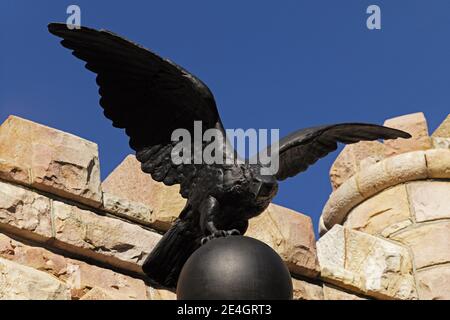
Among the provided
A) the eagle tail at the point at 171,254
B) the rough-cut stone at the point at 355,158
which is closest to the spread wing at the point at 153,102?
the eagle tail at the point at 171,254

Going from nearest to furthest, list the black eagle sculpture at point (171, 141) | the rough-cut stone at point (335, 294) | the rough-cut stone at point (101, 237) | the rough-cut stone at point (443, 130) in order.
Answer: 1. the black eagle sculpture at point (171, 141)
2. the rough-cut stone at point (101, 237)
3. the rough-cut stone at point (335, 294)
4. the rough-cut stone at point (443, 130)

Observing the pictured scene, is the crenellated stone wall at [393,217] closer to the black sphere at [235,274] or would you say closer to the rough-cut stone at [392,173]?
the rough-cut stone at [392,173]

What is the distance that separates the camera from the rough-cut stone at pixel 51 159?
19.3ft

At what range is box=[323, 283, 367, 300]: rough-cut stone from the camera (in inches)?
269

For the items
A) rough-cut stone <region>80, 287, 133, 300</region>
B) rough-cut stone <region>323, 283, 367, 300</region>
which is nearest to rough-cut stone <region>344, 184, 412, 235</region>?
rough-cut stone <region>323, 283, 367, 300</region>

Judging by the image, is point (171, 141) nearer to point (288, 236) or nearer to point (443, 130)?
point (288, 236)

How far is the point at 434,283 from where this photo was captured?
7000 mm

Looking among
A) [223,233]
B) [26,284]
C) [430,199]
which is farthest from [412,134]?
[223,233]

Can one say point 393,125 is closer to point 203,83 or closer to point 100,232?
point 100,232

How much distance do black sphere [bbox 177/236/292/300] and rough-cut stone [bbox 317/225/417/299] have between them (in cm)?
327

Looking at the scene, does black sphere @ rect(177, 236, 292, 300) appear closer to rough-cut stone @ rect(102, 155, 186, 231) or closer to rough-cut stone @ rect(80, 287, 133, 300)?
rough-cut stone @ rect(80, 287, 133, 300)

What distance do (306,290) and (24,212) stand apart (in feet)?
5.80

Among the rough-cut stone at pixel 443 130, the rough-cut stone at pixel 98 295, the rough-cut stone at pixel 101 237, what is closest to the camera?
the rough-cut stone at pixel 98 295

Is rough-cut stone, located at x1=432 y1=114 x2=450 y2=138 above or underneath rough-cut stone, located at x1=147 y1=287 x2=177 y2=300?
above
